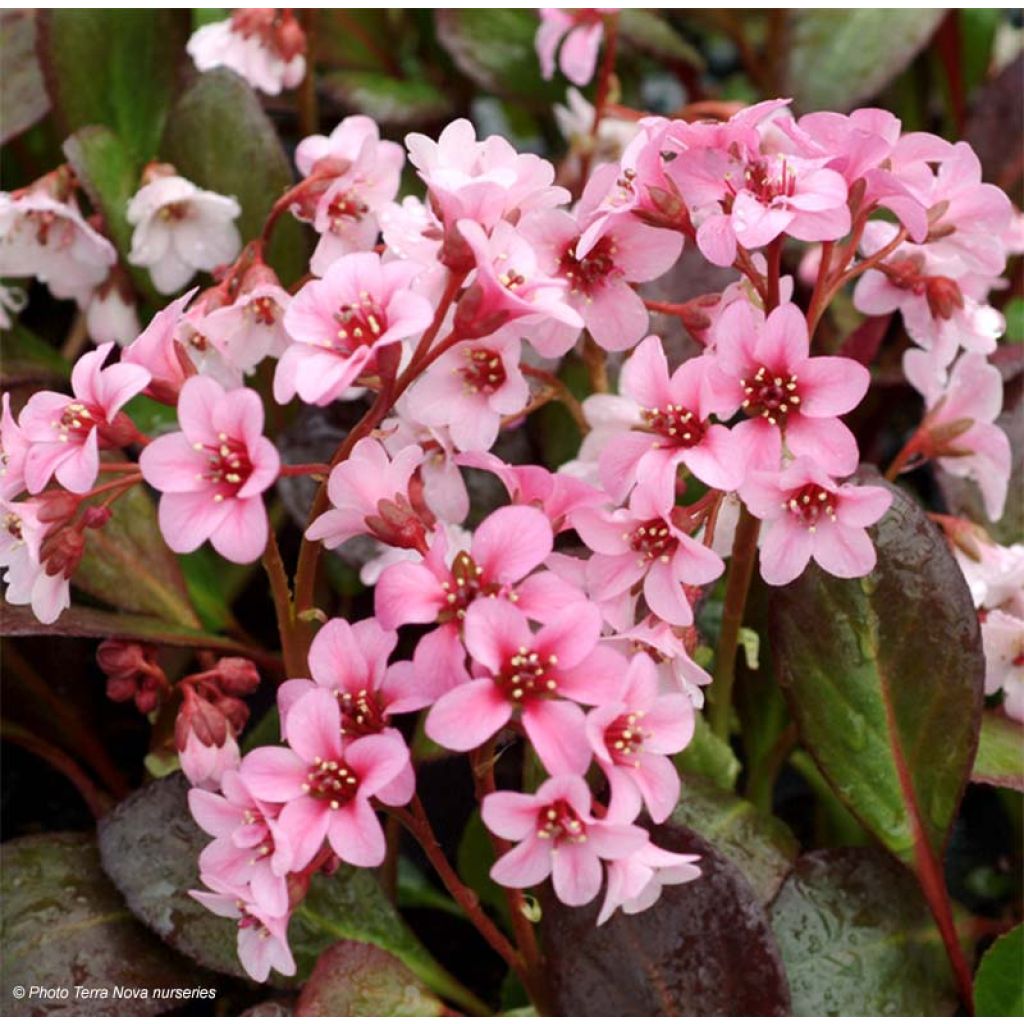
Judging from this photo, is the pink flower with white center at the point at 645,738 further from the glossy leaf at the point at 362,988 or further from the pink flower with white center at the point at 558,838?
the glossy leaf at the point at 362,988

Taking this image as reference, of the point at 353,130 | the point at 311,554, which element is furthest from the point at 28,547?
the point at 353,130

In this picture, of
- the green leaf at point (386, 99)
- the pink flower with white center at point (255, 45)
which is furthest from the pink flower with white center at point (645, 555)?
the green leaf at point (386, 99)

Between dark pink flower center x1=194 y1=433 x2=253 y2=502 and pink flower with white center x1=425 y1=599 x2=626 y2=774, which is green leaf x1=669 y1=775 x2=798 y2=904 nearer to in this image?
pink flower with white center x1=425 y1=599 x2=626 y2=774

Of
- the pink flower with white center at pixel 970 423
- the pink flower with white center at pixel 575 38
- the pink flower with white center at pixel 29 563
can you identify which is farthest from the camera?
the pink flower with white center at pixel 575 38

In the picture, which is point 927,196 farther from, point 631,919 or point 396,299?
point 631,919

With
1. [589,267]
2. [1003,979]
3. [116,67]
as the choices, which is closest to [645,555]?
[589,267]

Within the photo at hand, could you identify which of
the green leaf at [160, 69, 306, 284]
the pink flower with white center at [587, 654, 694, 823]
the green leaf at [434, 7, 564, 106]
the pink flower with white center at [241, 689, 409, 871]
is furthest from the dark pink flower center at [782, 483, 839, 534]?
the green leaf at [434, 7, 564, 106]

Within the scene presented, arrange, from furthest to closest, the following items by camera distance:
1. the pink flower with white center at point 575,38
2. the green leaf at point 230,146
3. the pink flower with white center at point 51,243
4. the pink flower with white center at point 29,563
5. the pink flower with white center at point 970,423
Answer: the pink flower with white center at point 575,38, the green leaf at point 230,146, the pink flower with white center at point 51,243, the pink flower with white center at point 970,423, the pink flower with white center at point 29,563
